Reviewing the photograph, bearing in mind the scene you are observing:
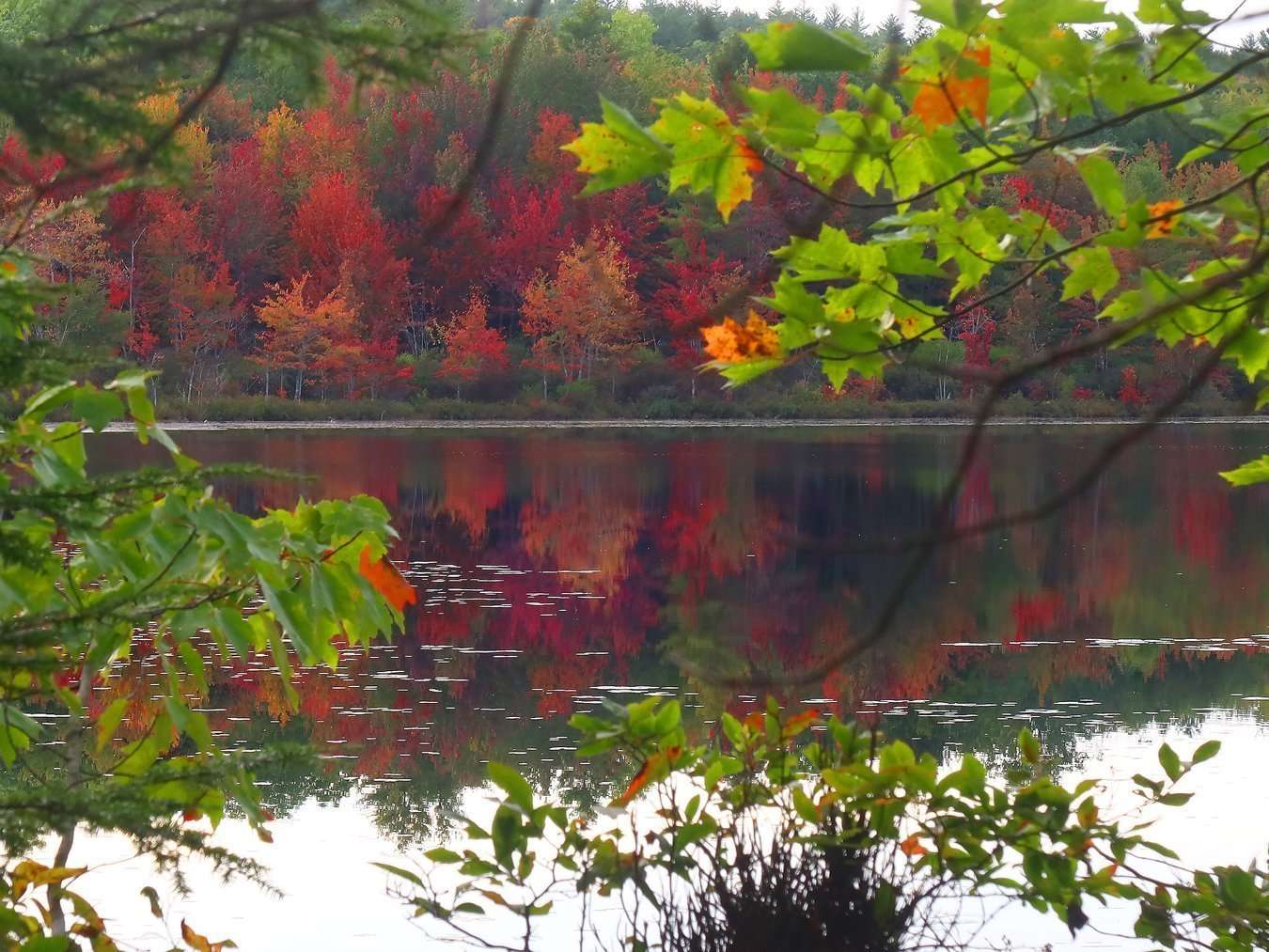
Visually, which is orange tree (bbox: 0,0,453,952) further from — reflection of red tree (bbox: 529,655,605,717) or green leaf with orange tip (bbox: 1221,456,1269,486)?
reflection of red tree (bbox: 529,655,605,717)

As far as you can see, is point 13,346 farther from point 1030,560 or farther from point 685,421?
point 685,421

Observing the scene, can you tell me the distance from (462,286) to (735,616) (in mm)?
42137

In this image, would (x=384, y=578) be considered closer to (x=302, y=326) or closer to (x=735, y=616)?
(x=735, y=616)

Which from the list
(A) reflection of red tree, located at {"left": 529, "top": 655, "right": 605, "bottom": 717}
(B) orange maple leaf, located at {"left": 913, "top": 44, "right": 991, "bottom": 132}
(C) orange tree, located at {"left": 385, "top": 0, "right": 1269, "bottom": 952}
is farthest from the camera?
(A) reflection of red tree, located at {"left": 529, "top": 655, "right": 605, "bottom": 717}

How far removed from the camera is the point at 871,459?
111 feet

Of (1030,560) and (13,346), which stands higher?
(13,346)

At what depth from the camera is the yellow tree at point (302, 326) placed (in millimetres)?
49344

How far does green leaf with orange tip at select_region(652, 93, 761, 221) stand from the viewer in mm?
2188

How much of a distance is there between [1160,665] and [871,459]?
21776mm

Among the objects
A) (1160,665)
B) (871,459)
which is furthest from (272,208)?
(1160,665)

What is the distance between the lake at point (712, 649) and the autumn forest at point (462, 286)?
21.9 metres

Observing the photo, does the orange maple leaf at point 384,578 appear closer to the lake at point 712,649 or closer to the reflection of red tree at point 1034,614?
the lake at point 712,649

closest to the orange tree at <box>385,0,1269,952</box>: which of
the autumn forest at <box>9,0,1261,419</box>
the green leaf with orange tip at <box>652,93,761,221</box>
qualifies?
the green leaf with orange tip at <box>652,93,761,221</box>

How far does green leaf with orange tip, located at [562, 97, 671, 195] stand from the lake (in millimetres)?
565
